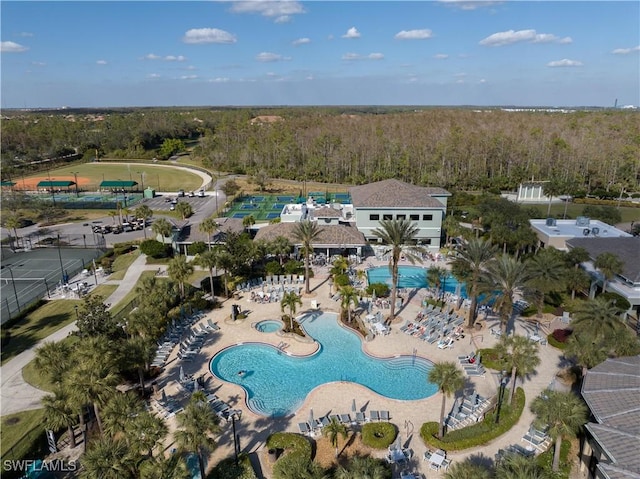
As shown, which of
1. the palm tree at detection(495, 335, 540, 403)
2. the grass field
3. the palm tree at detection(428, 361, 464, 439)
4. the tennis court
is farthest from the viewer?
the grass field

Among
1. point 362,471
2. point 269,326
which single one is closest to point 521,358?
point 362,471

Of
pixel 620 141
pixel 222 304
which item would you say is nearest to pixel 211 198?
pixel 222 304

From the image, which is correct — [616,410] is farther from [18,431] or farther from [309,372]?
[18,431]

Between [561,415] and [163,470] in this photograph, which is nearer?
[163,470]

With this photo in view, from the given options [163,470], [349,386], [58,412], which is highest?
[163,470]

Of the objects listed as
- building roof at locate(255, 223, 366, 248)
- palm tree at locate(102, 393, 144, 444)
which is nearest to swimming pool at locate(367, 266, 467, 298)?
building roof at locate(255, 223, 366, 248)

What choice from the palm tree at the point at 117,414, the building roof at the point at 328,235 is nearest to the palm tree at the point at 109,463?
the palm tree at the point at 117,414

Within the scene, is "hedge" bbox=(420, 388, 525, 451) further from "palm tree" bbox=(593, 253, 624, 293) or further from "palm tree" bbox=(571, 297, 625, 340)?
"palm tree" bbox=(593, 253, 624, 293)
